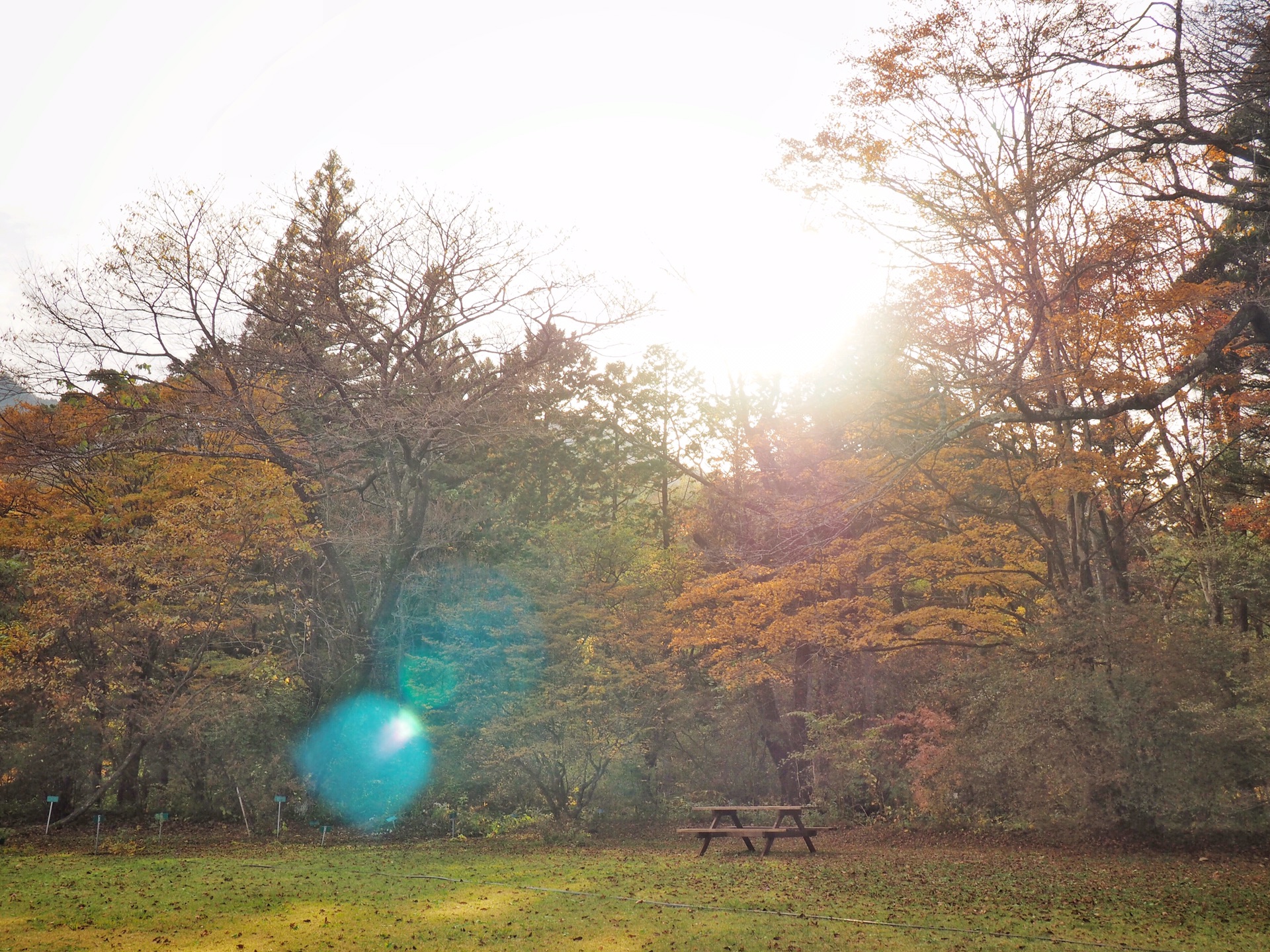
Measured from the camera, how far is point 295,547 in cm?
1595

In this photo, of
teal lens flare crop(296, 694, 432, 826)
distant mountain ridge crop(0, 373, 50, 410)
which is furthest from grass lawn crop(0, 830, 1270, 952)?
distant mountain ridge crop(0, 373, 50, 410)

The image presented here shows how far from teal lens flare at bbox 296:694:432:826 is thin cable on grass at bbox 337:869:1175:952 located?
6.53 meters

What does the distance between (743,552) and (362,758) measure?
27.0 ft

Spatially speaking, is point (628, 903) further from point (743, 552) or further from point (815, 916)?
point (743, 552)

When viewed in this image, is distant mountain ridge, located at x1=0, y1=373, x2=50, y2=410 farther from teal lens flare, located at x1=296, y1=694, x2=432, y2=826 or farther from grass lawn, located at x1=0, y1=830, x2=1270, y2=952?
teal lens flare, located at x1=296, y1=694, x2=432, y2=826

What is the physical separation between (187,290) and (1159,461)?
→ 15.7 metres

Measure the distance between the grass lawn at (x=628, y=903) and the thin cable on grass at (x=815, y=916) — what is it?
0.31 ft

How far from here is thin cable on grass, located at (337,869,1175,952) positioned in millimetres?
6191

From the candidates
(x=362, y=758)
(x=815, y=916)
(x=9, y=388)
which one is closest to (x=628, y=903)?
(x=815, y=916)

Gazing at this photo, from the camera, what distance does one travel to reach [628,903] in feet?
→ 26.8

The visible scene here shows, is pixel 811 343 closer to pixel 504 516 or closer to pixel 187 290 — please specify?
pixel 504 516

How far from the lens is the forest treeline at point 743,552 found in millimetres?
10719

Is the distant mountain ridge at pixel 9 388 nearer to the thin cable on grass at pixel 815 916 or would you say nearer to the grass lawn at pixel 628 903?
the grass lawn at pixel 628 903

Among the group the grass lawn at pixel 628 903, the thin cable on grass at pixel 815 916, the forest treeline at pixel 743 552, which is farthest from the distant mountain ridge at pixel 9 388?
the thin cable on grass at pixel 815 916
